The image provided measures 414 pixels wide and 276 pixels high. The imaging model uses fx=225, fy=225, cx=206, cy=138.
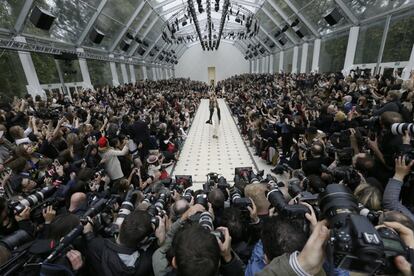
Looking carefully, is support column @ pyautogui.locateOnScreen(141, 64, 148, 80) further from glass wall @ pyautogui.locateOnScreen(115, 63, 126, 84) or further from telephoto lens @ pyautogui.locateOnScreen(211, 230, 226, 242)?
telephoto lens @ pyautogui.locateOnScreen(211, 230, 226, 242)

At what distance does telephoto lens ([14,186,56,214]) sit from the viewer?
7.06ft

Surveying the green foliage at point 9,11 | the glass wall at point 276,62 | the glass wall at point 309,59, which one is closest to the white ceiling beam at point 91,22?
the green foliage at point 9,11

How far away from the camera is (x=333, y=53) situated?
14.0 m

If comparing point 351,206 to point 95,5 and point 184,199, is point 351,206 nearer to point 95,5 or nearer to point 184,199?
point 184,199

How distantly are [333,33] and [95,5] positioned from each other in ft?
46.7

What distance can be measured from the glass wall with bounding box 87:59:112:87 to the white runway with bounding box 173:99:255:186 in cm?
879

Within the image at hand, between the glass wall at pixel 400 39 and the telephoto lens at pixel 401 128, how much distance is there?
8.11m

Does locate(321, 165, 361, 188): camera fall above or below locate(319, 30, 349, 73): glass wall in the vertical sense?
below

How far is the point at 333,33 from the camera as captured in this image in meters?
14.0

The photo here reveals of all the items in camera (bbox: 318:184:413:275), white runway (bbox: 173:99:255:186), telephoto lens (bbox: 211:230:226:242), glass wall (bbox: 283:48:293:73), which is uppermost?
glass wall (bbox: 283:48:293:73)

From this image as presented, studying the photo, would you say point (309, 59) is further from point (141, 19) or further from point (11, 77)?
point (11, 77)

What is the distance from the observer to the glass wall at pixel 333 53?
1298cm

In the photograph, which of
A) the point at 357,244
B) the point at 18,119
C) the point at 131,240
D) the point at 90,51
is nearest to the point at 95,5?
the point at 90,51

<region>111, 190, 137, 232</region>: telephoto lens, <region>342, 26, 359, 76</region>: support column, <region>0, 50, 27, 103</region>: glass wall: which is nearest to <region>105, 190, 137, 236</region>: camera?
<region>111, 190, 137, 232</region>: telephoto lens
